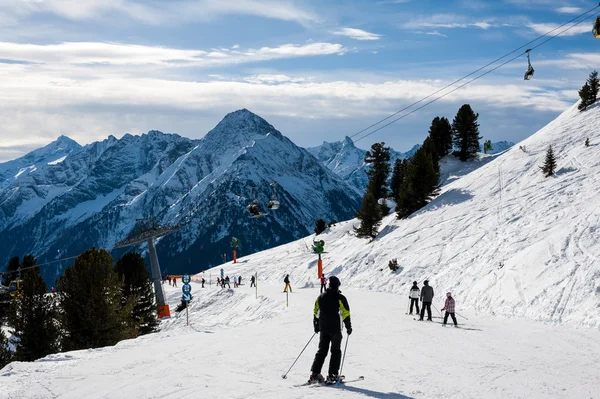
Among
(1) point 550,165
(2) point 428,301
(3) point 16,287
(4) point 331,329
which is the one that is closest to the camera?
(4) point 331,329

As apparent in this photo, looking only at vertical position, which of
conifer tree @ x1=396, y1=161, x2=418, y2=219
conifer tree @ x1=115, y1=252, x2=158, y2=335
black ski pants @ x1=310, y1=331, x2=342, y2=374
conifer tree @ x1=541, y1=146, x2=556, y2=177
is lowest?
conifer tree @ x1=115, y1=252, x2=158, y2=335

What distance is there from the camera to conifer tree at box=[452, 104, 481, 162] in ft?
259

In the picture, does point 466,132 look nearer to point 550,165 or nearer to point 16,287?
point 550,165

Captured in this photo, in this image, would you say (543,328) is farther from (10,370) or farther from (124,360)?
(10,370)

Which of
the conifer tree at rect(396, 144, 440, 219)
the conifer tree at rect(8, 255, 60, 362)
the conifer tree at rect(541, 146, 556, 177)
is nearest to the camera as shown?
the conifer tree at rect(8, 255, 60, 362)

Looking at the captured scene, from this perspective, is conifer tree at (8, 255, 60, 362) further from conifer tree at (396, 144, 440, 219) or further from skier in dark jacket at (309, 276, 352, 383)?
conifer tree at (396, 144, 440, 219)

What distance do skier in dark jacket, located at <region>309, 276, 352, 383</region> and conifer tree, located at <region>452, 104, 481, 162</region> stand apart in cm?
7244

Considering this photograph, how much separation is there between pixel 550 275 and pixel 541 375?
15416 millimetres

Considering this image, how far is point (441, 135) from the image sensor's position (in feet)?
277

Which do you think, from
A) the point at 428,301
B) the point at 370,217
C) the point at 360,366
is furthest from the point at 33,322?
the point at 370,217

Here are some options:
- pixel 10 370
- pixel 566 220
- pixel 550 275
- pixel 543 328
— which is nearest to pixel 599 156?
pixel 566 220

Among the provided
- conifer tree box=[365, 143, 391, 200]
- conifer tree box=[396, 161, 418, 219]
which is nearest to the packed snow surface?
conifer tree box=[396, 161, 418, 219]

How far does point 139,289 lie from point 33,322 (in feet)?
46.6

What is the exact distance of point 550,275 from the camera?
2628cm
